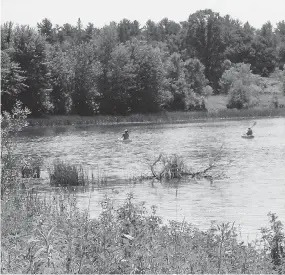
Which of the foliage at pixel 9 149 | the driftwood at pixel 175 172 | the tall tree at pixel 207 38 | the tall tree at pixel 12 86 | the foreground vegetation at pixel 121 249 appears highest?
the tall tree at pixel 207 38

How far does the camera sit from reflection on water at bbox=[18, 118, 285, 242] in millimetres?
21125

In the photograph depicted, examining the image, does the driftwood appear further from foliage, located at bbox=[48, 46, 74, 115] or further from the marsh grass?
foliage, located at bbox=[48, 46, 74, 115]

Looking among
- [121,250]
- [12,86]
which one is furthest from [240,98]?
[121,250]

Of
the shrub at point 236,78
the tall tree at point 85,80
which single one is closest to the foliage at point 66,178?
the tall tree at point 85,80

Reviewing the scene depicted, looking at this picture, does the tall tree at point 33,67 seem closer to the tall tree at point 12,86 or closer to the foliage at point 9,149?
the tall tree at point 12,86

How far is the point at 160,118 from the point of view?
9488 centimetres

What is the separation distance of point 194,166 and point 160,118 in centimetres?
5919

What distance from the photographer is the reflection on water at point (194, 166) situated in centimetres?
2112

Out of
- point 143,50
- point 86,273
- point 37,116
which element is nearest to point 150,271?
point 86,273

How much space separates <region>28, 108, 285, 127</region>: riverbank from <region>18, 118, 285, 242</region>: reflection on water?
1683 cm

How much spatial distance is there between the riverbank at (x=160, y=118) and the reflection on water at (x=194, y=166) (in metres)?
16.8

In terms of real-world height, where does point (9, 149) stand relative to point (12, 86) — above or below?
below

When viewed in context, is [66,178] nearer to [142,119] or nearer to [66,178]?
[66,178]

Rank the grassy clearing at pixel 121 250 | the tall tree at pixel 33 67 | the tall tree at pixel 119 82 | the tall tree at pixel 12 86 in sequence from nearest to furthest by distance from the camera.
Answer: the grassy clearing at pixel 121 250
the tall tree at pixel 12 86
the tall tree at pixel 33 67
the tall tree at pixel 119 82
